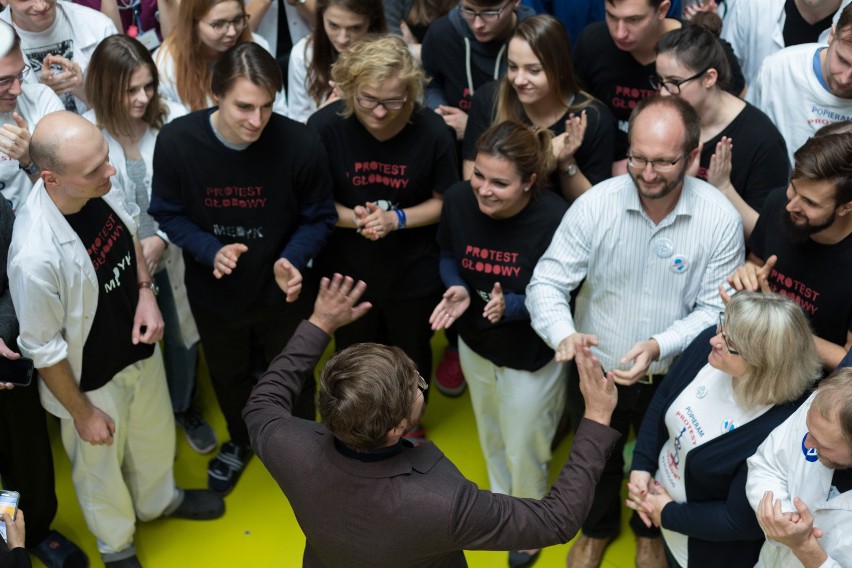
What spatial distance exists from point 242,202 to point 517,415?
4.33ft

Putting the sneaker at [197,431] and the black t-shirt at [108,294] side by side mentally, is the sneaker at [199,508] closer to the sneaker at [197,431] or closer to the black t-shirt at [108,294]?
the sneaker at [197,431]

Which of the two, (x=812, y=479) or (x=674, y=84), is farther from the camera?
(x=674, y=84)

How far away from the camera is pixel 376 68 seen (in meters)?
3.34

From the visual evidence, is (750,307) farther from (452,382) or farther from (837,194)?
(452,382)

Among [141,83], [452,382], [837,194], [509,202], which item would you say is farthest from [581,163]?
[141,83]

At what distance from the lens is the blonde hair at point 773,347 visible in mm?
2537

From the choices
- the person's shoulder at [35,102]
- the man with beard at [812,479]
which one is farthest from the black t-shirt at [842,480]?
the person's shoulder at [35,102]

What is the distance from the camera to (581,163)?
355 cm

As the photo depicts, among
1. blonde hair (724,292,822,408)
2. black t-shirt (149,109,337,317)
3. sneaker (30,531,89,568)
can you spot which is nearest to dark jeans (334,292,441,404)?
black t-shirt (149,109,337,317)

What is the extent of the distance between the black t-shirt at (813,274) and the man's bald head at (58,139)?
7.21 ft

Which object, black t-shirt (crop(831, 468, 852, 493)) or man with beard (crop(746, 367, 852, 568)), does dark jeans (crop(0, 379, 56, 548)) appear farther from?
black t-shirt (crop(831, 468, 852, 493))

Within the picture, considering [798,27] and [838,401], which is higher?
[798,27]

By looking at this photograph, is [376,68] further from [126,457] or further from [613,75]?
[126,457]

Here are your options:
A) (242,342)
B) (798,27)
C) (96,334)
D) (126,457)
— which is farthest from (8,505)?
(798,27)
